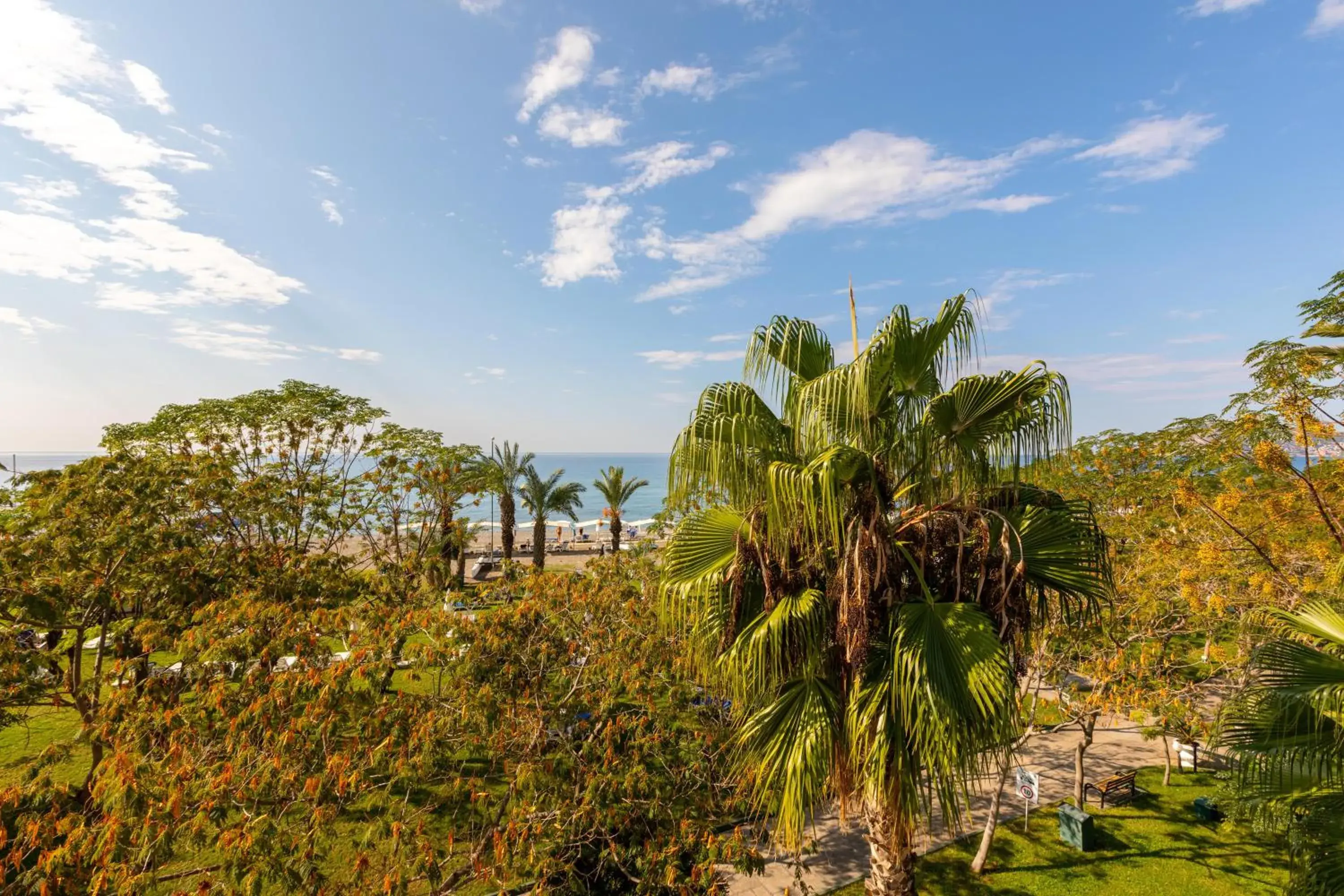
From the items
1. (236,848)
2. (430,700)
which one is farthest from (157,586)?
Answer: (236,848)

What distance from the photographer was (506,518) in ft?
105

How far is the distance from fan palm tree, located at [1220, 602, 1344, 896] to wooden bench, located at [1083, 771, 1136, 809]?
7606 millimetres

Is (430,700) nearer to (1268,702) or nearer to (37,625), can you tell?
(37,625)

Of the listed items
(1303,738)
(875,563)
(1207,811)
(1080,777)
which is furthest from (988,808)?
(875,563)

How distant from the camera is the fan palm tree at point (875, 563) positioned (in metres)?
3.55

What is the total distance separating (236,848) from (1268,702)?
8058mm

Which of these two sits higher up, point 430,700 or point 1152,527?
point 1152,527

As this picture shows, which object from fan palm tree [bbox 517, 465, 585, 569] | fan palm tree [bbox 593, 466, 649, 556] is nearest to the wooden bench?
fan palm tree [bbox 517, 465, 585, 569]

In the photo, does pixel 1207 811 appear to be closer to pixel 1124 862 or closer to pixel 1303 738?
pixel 1124 862

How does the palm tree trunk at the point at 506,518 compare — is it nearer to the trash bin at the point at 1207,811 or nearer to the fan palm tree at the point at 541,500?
the fan palm tree at the point at 541,500

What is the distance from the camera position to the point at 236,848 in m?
4.05

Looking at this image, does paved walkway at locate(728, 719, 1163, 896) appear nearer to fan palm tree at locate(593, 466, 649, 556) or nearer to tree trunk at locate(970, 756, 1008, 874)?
tree trunk at locate(970, 756, 1008, 874)

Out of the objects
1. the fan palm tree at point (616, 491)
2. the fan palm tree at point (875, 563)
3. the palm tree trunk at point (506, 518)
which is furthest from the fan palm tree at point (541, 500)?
the fan palm tree at point (875, 563)

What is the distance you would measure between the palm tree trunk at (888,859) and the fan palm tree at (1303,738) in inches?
97.5
